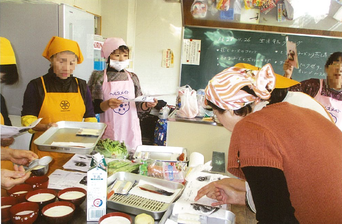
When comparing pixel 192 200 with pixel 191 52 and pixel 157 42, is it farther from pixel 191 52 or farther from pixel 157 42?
pixel 157 42

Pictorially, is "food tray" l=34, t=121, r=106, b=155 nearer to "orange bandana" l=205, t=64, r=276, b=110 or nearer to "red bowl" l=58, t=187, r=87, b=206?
"red bowl" l=58, t=187, r=87, b=206

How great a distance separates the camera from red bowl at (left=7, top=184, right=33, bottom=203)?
3.72ft

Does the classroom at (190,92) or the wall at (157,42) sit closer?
the classroom at (190,92)

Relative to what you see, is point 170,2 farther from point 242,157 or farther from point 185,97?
point 242,157

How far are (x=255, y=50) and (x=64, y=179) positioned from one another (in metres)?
3.72

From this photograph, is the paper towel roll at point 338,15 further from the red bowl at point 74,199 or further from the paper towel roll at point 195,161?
the red bowl at point 74,199

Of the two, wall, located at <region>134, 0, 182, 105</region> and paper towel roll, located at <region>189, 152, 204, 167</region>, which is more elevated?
wall, located at <region>134, 0, 182, 105</region>

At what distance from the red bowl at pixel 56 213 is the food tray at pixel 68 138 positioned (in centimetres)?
33

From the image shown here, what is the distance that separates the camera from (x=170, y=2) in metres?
4.86

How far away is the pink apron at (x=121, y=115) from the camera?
107 inches

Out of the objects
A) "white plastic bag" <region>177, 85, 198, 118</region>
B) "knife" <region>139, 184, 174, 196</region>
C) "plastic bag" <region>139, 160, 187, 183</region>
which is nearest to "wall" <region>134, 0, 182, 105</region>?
"white plastic bag" <region>177, 85, 198, 118</region>

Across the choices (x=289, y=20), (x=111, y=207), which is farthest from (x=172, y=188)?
(x=289, y=20)

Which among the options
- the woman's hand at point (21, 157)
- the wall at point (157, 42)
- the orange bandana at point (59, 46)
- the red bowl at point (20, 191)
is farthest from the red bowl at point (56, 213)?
the wall at point (157, 42)

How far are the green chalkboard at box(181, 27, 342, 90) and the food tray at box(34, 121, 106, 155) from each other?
301cm
